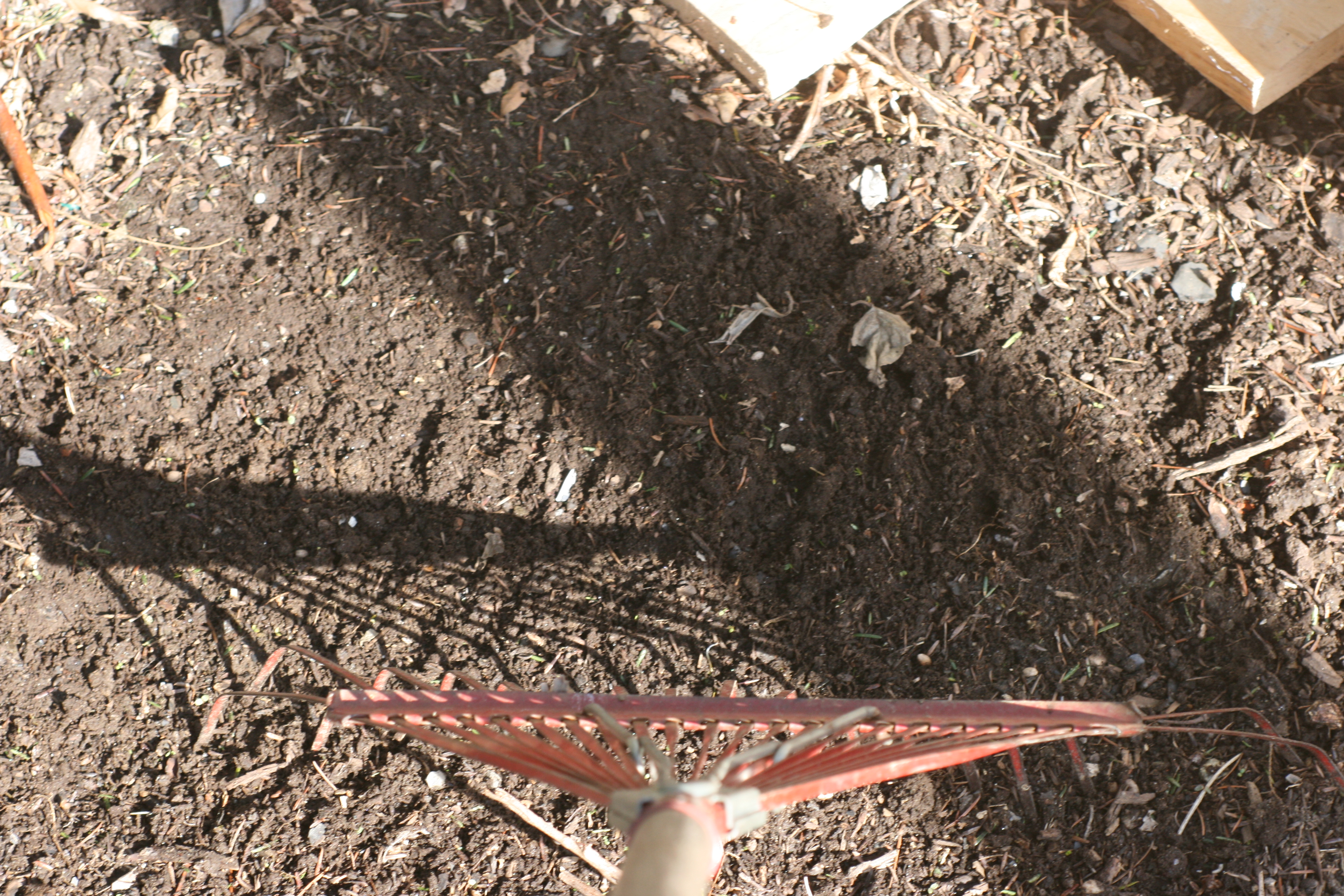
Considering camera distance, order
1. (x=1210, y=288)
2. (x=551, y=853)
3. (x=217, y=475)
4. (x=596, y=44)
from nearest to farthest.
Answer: (x=551, y=853) < (x=217, y=475) < (x=1210, y=288) < (x=596, y=44)

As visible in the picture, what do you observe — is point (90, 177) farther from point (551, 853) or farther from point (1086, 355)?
point (1086, 355)

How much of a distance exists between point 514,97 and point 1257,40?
7.37 feet

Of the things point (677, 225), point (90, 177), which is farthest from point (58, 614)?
point (677, 225)

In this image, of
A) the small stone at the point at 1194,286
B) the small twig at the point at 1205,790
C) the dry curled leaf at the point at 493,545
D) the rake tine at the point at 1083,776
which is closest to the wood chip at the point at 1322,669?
the small twig at the point at 1205,790

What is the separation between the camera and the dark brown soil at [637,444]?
2207 mm

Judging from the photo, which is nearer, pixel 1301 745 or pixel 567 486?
pixel 1301 745

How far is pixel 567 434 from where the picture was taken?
245 centimetres

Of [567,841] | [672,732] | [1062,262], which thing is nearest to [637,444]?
[672,732]

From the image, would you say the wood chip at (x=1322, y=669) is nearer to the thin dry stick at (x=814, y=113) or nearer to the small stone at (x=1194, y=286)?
the small stone at (x=1194, y=286)

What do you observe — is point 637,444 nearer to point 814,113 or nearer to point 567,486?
point 567,486

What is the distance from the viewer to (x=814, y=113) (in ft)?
9.02

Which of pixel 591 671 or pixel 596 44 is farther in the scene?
pixel 596 44

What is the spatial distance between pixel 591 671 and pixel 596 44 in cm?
197

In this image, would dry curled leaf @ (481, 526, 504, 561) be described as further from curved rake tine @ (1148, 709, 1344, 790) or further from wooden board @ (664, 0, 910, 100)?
curved rake tine @ (1148, 709, 1344, 790)
